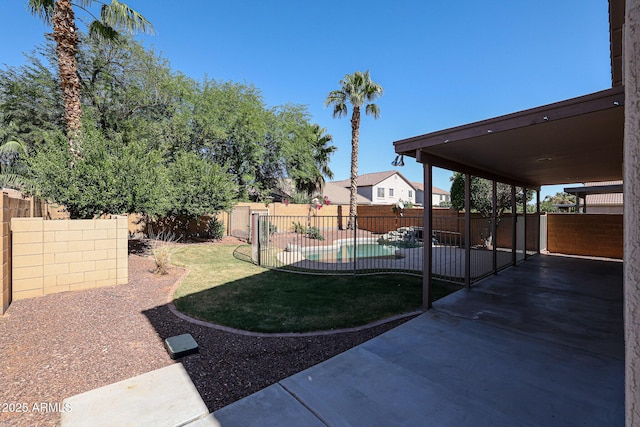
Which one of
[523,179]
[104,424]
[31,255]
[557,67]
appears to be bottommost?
[104,424]

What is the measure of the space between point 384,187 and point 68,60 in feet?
107

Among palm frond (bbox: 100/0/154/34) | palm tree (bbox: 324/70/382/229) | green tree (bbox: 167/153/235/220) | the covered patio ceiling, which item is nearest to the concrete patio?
the covered patio ceiling

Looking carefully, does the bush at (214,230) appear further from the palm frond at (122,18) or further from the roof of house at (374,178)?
the roof of house at (374,178)

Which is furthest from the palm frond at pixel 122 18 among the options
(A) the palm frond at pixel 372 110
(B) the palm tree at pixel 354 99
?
(A) the palm frond at pixel 372 110

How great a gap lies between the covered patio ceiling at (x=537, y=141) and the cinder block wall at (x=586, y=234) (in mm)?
4908

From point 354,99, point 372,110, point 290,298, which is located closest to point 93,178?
point 290,298

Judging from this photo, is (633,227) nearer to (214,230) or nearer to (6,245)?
(6,245)

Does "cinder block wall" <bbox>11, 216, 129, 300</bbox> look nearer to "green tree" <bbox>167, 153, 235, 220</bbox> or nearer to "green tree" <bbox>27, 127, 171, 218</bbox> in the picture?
"green tree" <bbox>27, 127, 171, 218</bbox>

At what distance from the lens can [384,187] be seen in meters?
37.2

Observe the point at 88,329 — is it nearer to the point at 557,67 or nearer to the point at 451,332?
the point at 451,332

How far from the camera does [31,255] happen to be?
5.38 meters

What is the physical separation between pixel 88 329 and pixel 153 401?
7.64 ft

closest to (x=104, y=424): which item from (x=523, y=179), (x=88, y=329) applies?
(x=88, y=329)

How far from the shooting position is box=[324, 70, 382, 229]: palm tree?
770 inches
